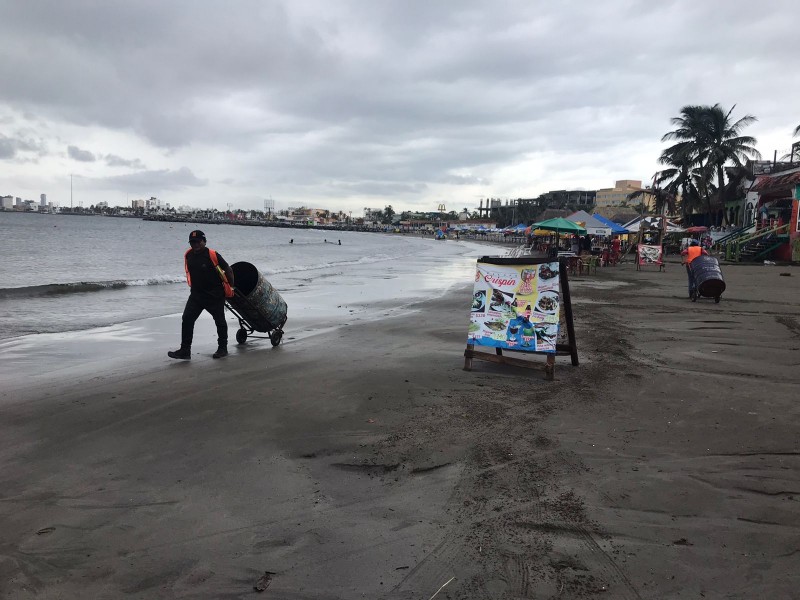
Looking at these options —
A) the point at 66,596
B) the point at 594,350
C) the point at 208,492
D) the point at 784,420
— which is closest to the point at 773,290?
the point at 594,350

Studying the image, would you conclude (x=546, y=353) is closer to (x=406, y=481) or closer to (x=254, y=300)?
(x=406, y=481)

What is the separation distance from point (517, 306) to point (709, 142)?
44.5 m

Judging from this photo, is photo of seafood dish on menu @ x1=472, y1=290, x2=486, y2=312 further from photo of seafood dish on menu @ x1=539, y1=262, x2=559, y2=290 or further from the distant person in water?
the distant person in water

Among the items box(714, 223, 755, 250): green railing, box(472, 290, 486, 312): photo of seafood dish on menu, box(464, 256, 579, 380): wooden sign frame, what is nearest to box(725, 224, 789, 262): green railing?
box(714, 223, 755, 250): green railing

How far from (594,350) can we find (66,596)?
675cm

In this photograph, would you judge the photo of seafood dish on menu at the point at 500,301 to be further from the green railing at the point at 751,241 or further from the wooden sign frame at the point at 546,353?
the green railing at the point at 751,241

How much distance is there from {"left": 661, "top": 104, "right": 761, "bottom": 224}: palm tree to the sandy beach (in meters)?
40.9

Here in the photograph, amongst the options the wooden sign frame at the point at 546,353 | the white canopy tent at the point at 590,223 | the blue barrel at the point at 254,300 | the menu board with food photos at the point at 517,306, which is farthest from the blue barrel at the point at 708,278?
the white canopy tent at the point at 590,223

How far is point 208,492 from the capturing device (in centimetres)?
361

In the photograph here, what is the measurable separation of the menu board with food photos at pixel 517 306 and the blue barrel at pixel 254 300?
352 centimetres

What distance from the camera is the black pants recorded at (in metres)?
7.51

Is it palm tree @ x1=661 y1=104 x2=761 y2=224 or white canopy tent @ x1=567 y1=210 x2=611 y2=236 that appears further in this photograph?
palm tree @ x1=661 y1=104 x2=761 y2=224

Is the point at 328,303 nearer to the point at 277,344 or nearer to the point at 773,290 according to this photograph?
the point at 277,344

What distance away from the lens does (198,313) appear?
7.65 meters
